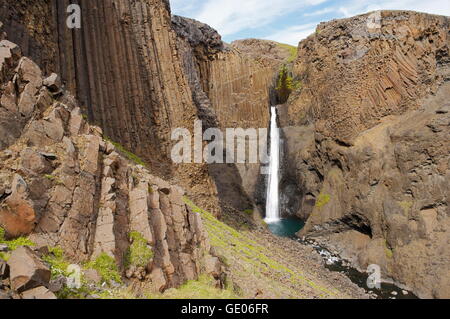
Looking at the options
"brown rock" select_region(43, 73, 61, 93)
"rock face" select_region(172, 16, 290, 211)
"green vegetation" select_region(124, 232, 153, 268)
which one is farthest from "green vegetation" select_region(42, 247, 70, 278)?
"rock face" select_region(172, 16, 290, 211)

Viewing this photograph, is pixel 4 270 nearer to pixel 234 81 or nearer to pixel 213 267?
pixel 213 267

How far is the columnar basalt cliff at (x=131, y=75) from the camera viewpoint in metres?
21.3

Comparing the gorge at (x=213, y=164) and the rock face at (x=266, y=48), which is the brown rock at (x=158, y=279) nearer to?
the gorge at (x=213, y=164)

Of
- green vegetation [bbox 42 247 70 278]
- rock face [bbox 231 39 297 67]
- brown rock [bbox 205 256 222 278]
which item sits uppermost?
rock face [bbox 231 39 297 67]

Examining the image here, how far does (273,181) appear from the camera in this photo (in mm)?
46000

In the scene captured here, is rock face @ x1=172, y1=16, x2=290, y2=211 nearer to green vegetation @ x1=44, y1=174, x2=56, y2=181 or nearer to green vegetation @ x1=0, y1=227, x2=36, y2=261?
green vegetation @ x1=44, y1=174, x2=56, y2=181

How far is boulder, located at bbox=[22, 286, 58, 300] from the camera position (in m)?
6.53

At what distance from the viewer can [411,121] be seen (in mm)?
29922

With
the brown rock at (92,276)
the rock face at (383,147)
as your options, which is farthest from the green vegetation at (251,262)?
the rock face at (383,147)

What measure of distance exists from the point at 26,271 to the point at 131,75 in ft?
66.2

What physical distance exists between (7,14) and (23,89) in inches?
263

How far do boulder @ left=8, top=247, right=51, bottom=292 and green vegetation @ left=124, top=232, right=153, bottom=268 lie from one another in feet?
9.36

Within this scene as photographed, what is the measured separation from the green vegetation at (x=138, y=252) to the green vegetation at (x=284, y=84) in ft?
137
